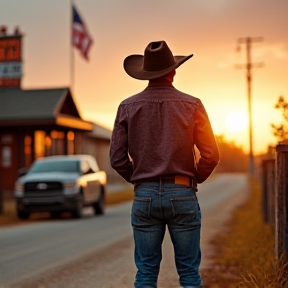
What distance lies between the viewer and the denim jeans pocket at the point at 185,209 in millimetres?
5129

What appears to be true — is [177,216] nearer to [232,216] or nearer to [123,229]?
[123,229]

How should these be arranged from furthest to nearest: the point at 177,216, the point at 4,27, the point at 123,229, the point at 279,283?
the point at 4,27 → the point at 123,229 → the point at 279,283 → the point at 177,216

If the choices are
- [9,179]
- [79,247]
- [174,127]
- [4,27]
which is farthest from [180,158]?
[4,27]

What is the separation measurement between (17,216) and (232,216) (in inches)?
237

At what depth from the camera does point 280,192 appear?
7.49 meters

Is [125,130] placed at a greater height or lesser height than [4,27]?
lesser

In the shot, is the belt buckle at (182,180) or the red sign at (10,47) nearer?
the belt buckle at (182,180)

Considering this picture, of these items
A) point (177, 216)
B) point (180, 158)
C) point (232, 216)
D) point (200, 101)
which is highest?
point (200, 101)

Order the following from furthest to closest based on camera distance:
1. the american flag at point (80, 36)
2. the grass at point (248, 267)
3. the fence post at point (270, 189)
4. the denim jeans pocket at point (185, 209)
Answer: the american flag at point (80, 36), the fence post at point (270, 189), the grass at point (248, 267), the denim jeans pocket at point (185, 209)

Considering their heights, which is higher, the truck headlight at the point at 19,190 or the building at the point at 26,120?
the building at the point at 26,120

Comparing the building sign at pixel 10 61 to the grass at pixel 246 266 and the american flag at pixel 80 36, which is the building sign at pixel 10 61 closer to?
the american flag at pixel 80 36

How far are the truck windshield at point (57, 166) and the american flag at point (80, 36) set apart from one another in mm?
20045

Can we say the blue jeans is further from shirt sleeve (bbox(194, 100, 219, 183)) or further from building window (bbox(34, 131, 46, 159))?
building window (bbox(34, 131, 46, 159))

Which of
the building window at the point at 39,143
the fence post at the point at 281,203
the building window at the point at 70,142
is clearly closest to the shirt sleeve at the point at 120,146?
the fence post at the point at 281,203
